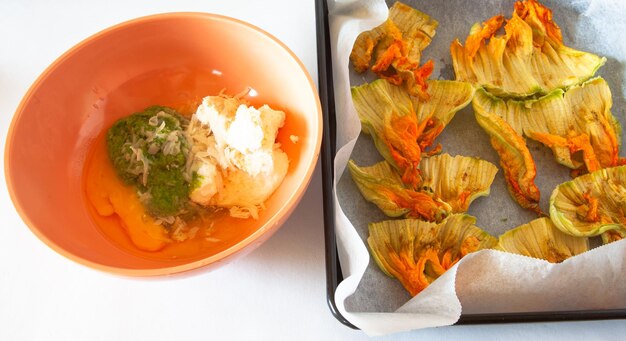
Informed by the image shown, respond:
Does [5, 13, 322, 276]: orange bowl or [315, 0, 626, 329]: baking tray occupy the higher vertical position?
[5, 13, 322, 276]: orange bowl

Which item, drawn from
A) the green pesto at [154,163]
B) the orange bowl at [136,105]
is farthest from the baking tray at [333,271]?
the green pesto at [154,163]

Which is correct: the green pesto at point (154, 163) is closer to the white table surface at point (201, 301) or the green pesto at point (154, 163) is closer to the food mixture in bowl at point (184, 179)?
the food mixture in bowl at point (184, 179)

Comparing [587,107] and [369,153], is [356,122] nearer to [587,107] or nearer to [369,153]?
[369,153]

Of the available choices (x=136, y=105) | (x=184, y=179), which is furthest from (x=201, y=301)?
(x=136, y=105)

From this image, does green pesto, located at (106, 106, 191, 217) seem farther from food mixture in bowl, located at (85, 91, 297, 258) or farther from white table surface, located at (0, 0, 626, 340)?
white table surface, located at (0, 0, 626, 340)

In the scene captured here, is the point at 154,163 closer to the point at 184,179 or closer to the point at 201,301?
the point at 184,179

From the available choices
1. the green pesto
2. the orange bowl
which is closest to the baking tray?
the orange bowl
